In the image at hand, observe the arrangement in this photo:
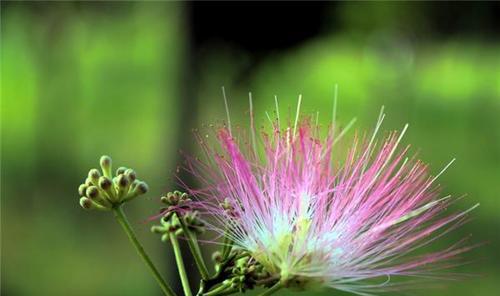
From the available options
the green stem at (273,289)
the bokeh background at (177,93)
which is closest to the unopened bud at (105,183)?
the green stem at (273,289)

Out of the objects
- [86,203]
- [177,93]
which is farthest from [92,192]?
[177,93]

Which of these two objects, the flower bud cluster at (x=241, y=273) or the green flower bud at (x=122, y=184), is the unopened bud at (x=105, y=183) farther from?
the flower bud cluster at (x=241, y=273)

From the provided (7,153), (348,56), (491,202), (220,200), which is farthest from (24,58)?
(220,200)

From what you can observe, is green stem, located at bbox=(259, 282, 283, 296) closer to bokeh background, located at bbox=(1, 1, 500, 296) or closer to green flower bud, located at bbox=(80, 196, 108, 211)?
green flower bud, located at bbox=(80, 196, 108, 211)

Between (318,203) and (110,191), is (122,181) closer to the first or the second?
(110,191)

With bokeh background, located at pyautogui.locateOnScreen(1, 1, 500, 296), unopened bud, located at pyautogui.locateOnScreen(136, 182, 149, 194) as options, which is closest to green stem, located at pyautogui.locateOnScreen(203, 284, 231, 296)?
unopened bud, located at pyautogui.locateOnScreen(136, 182, 149, 194)

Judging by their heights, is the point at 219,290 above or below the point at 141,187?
Result: below

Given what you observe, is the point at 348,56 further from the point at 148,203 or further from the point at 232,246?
the point at 232,246
